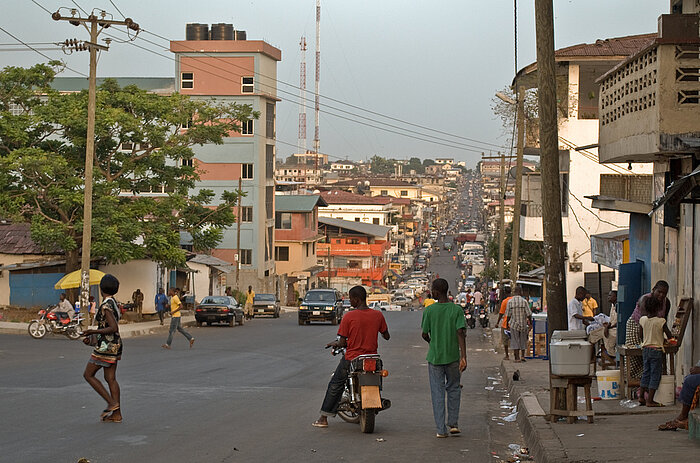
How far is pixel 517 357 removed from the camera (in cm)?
2311

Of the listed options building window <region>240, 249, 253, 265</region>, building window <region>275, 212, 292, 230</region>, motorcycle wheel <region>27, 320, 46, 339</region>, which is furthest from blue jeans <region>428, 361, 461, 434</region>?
building window <region>275, 212, 292, 230</region>

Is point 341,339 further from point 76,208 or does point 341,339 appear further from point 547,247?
point 76,208

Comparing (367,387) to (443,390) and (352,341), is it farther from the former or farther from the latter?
(443,390)

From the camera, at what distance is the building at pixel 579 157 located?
128ft

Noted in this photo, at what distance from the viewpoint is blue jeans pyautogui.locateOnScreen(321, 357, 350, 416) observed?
1244cm

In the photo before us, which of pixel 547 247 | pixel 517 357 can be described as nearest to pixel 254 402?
pixel 547 247

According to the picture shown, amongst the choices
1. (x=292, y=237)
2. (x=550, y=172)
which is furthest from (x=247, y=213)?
(x=550, y=172)

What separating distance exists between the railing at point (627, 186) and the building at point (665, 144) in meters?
3.96

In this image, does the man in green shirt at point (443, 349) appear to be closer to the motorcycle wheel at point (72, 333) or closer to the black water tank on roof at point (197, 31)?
the motorcycle wheel at point (72, 333)

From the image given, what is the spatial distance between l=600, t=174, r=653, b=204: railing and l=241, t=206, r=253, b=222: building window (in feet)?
166

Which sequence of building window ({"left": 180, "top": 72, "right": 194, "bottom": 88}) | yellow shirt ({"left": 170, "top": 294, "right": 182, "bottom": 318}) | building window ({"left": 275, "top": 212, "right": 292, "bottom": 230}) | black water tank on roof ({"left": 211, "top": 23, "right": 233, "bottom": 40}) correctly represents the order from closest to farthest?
yellow shirt ({"left": 170, "top": 294, "right": 182, "bottom": 318}) → building window ({"left": 180, "top": 72, "right": 194, "bottom": 88}) → black water tank on roof ({"left": 211, "top": 23, "right": 233, "bottom": 40}) → building window ({"left": 275, "top": 212, "right": 292, "bottom": 230})

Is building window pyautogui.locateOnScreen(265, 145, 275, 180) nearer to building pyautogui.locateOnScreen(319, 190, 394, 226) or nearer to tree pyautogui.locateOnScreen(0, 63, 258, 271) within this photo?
tree pyautogui.locateOnScreen(0, 63, 258, 271)

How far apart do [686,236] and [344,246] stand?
93.6 meters

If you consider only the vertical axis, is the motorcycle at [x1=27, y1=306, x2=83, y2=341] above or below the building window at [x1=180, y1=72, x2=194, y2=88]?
below
